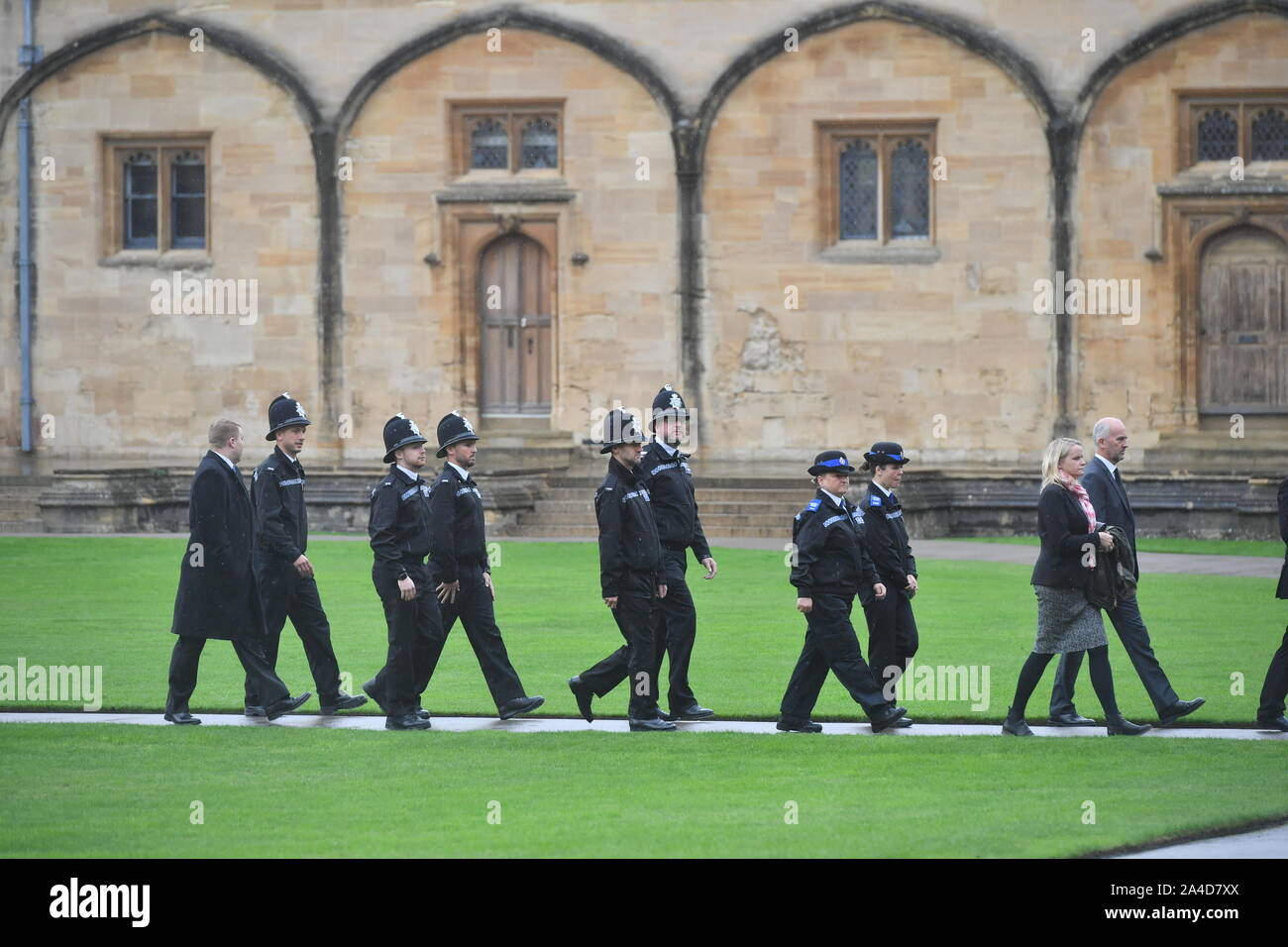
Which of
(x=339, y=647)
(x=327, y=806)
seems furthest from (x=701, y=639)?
(x=327, y=806)

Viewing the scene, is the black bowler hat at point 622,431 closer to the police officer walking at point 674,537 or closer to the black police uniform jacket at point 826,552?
the police officer walking at point 674,537

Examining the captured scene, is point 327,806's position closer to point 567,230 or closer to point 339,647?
point 339,647

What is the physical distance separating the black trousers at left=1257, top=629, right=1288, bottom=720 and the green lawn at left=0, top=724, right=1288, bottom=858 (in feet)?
2.04

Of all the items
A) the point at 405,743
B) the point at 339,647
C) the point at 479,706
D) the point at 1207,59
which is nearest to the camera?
A: the point at 405,743

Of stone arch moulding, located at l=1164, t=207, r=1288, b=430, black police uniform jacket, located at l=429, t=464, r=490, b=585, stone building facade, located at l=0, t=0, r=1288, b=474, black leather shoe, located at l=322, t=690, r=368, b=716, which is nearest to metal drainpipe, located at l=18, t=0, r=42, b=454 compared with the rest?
stone building facade, located at l=0, t=0, r=1288, b=474

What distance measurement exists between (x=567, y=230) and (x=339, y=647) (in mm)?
14830

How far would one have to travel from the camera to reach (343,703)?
14.5m

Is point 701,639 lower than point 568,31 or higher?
lower

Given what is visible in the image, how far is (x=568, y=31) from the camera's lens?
102 ft

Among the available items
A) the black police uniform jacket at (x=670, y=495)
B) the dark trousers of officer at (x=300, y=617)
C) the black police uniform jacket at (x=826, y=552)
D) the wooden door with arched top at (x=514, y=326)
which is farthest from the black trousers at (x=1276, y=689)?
the wooden door with arched top at (x=514, y=326)

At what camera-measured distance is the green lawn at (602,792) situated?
9.88 m

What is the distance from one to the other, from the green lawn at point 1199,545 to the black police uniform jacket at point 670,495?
38.5 feet

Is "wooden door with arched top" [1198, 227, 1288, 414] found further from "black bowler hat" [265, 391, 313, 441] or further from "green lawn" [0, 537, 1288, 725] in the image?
"black bowler hat" [265, 391, 313, 441]
